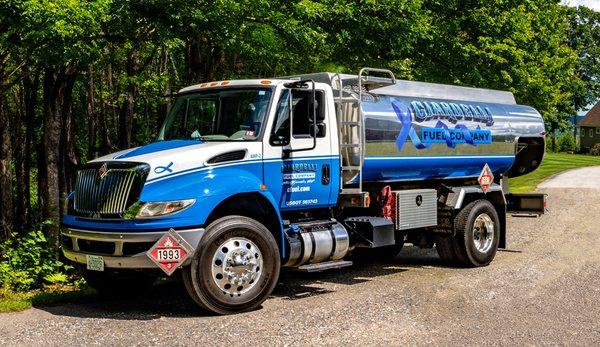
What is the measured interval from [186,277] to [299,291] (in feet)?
7.59

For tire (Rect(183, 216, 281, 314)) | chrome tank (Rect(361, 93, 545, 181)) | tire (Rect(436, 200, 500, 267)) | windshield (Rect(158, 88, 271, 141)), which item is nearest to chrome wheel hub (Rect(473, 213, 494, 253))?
tire (Rect(436, 200, 500, 267))

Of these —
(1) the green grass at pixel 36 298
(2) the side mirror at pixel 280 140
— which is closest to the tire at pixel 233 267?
(2) the side mirror at pixel 280 140

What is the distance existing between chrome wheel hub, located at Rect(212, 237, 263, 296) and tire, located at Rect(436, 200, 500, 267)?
4.76 meters

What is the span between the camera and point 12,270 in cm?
1024

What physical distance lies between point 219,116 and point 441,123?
407cm

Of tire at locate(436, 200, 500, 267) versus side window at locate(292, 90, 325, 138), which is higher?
side window at locate(292, 90, 325, 138)

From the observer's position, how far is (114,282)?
9266 mm

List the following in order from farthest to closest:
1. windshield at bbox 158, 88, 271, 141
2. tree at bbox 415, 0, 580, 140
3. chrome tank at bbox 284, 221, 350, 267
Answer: tree at bbox 415, 0, 580, 140
chrome tank at bbox 284, 221, 350, 267
windshield at bbox 158, 88, 271, 141

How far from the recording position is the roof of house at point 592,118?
86438 mm

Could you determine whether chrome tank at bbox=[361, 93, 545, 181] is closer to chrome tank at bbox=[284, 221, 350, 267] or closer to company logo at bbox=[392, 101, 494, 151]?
company logo at bbox=[392, 101, 494, 151]

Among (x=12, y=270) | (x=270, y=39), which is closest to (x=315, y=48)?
(x=270, y=39)

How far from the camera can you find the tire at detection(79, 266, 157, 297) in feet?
Answer: 29.8

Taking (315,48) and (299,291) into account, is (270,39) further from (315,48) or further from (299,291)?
(299,291)

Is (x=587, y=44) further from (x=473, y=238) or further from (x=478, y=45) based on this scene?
(x=473, y=238)
